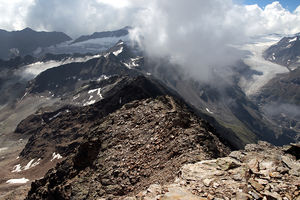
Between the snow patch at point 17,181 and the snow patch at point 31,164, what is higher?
the snow patch at point 17,181

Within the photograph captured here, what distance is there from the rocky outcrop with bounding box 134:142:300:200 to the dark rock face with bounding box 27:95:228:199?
19.1 ft

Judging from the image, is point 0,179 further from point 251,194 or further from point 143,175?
point 251,194

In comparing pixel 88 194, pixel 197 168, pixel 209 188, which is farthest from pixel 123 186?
pixel 209 188

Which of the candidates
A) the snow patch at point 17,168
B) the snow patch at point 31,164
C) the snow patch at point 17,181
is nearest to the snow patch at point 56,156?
the snow patch at point 31,164

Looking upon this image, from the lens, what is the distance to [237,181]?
894 inches

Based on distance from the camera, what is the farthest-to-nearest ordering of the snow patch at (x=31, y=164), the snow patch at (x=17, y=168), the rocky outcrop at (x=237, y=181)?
the snow patch at (x=31, y=164) → the snow patch at (x=17, y=168) → the rocky outcrop at (x=237, y=181)

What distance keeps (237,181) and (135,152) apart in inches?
758

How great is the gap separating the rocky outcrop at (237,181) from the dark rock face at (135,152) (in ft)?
19.1

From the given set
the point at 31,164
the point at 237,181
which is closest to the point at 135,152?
the point at 237,181

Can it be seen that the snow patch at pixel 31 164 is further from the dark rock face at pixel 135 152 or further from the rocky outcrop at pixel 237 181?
the rocky outcrop at pixel 237 181

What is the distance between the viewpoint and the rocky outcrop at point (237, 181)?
20203 mm

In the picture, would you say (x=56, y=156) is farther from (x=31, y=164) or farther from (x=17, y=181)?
(x=17, y=181)

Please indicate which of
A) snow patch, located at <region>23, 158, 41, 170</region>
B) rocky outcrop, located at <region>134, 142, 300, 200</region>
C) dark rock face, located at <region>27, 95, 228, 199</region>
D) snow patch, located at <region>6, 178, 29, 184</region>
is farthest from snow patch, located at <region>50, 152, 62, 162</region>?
rocky outcrop, located at <region>134, 142, 300, 200</region>

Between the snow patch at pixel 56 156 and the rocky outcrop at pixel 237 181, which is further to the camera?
the snow patch at pixel 56 156
